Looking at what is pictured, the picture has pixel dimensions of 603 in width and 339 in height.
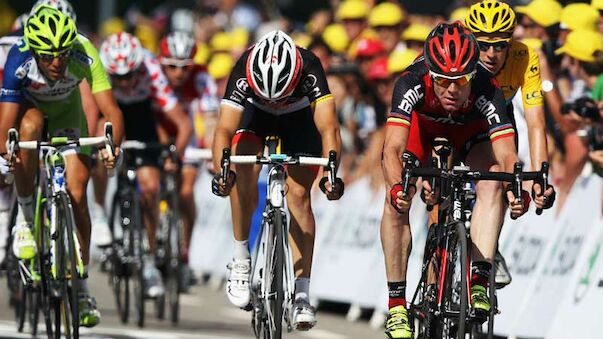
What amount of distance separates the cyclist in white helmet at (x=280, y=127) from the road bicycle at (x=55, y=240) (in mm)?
963

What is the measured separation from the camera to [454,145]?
1119cm

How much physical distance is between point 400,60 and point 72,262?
5644 mm

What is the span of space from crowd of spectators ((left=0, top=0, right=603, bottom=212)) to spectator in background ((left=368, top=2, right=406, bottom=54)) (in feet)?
0.04

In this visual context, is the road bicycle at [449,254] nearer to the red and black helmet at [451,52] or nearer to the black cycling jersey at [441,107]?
the black cycling jersey at [441,107]

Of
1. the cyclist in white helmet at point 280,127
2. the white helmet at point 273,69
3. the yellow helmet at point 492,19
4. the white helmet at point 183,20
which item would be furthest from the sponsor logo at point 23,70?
the white helmet at point 183,20

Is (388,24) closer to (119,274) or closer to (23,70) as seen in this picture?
(119,274)

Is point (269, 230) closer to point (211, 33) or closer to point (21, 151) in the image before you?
point (21, 151)

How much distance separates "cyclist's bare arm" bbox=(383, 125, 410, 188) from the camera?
10531 mm

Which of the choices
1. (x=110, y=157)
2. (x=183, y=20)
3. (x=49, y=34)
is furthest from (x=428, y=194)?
(x=183, y=20)

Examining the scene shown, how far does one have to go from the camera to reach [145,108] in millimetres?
16328

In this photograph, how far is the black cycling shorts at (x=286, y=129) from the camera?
11703mm

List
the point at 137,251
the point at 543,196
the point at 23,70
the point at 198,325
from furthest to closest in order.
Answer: the point at 198,325
the point at 137,251
the point at 23,70
the point at 543,196

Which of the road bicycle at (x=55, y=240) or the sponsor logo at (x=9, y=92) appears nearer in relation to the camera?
the road bicycle at (x=55, y=240)

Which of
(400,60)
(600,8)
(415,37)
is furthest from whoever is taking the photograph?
(415,37)
